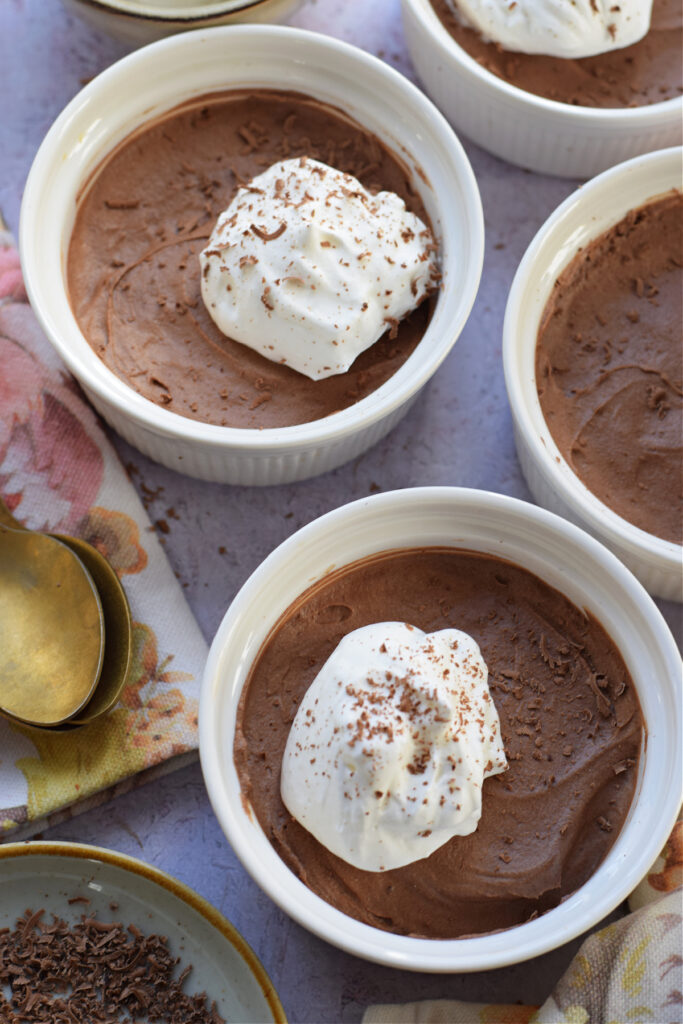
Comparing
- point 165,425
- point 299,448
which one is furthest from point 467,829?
point 165,425

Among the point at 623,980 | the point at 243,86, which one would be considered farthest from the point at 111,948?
the point at 243,86

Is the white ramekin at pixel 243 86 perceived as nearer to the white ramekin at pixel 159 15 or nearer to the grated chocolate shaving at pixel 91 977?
the white ramekin at pixel 159 15

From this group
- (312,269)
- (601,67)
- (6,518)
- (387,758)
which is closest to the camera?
(387,758)

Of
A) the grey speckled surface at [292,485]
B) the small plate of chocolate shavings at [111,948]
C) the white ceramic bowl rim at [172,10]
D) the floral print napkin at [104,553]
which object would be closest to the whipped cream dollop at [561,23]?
the grey speckled surface at [292,485]

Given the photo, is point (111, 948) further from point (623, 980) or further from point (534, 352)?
point (534, 352)

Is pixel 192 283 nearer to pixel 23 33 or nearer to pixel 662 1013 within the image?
pixel 23 33

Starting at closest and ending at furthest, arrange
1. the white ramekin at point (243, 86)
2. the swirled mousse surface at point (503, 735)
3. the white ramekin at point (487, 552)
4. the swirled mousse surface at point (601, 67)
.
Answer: the white ramekin at point (487, 552) → the swirled mousse surface at point (503, 735) → the white ramekin at point (243, 86) → the swirled mousse surface at point (601, 67)

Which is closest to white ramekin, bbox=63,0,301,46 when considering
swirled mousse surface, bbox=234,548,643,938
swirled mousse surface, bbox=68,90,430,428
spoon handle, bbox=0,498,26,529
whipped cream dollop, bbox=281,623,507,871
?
swirled mousse surface, bbox=68,90,430,428
